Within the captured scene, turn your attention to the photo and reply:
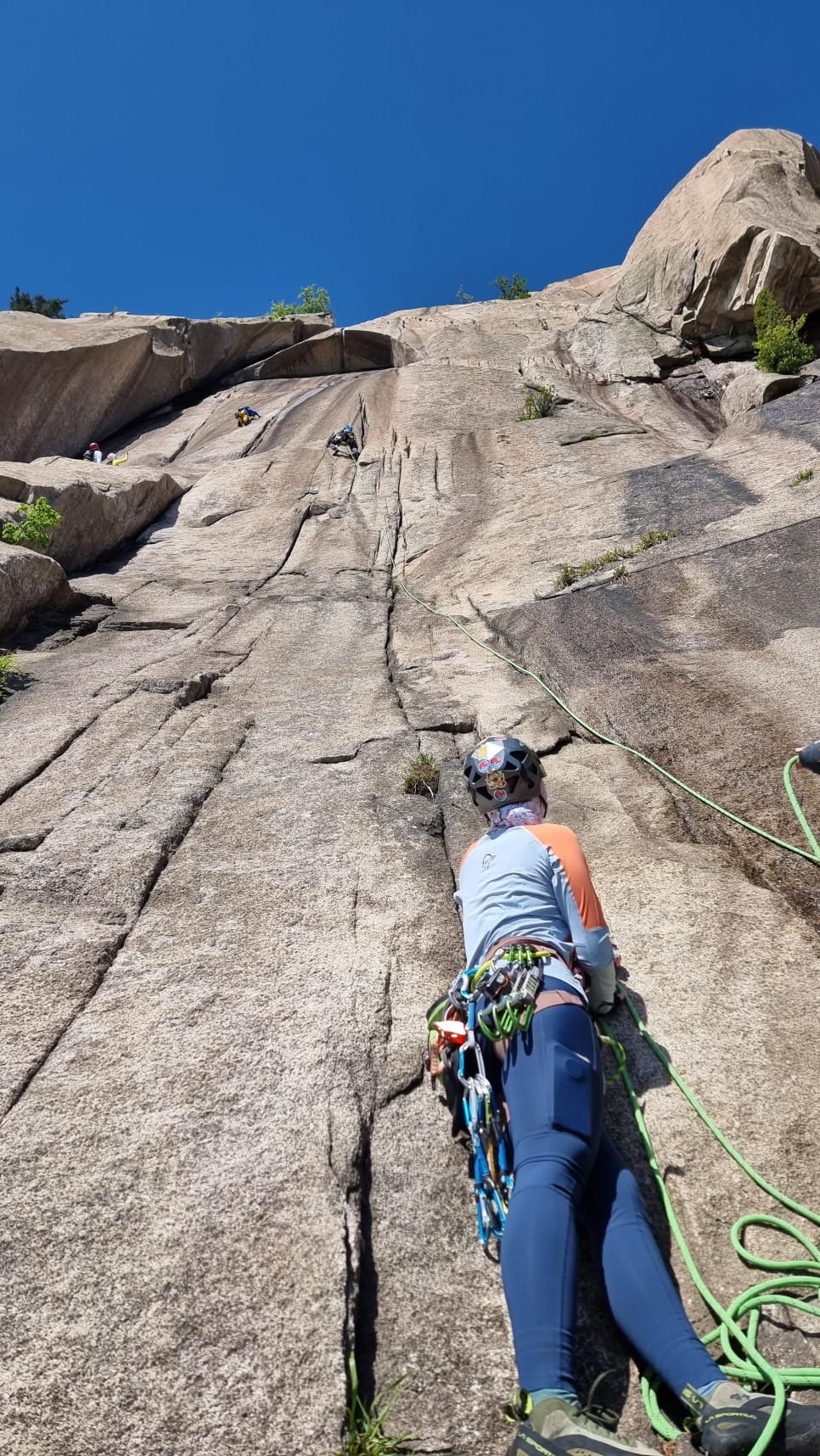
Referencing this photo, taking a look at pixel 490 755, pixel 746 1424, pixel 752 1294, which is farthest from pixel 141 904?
pixel 746 1424

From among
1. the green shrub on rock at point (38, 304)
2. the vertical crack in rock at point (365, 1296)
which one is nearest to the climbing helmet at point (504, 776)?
the vertical crack in rock at point (365, 1296)

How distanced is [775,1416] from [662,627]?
8.45 metres

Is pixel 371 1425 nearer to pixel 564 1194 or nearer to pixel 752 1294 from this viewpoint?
pixel 564 1194

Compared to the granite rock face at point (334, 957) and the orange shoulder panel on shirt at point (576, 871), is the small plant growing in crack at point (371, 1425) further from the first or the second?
the orange shoulder panel on shirt at point (576, 871)

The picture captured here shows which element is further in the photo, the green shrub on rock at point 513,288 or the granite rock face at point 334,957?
the green shrub on rock at point 513,288

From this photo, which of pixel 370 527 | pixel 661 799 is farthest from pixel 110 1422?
pixel 370 527

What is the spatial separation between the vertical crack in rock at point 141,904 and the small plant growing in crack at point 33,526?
23.2 feet

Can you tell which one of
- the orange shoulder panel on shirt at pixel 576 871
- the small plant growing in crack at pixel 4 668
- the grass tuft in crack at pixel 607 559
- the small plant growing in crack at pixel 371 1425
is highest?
the grass tuft in crack at pixel 607 559

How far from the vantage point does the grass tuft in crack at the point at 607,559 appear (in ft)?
40.6

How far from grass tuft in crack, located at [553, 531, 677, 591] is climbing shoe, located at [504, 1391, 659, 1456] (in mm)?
10520

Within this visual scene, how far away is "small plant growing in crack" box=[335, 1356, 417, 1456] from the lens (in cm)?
281

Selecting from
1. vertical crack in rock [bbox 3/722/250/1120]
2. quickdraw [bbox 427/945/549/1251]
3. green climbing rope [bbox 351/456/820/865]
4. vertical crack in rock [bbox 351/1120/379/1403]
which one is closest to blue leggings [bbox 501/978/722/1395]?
quickdraw [bbox 427/945/549/1251]

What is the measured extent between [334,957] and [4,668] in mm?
7023

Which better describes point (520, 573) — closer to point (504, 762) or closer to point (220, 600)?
point (220, 600)
